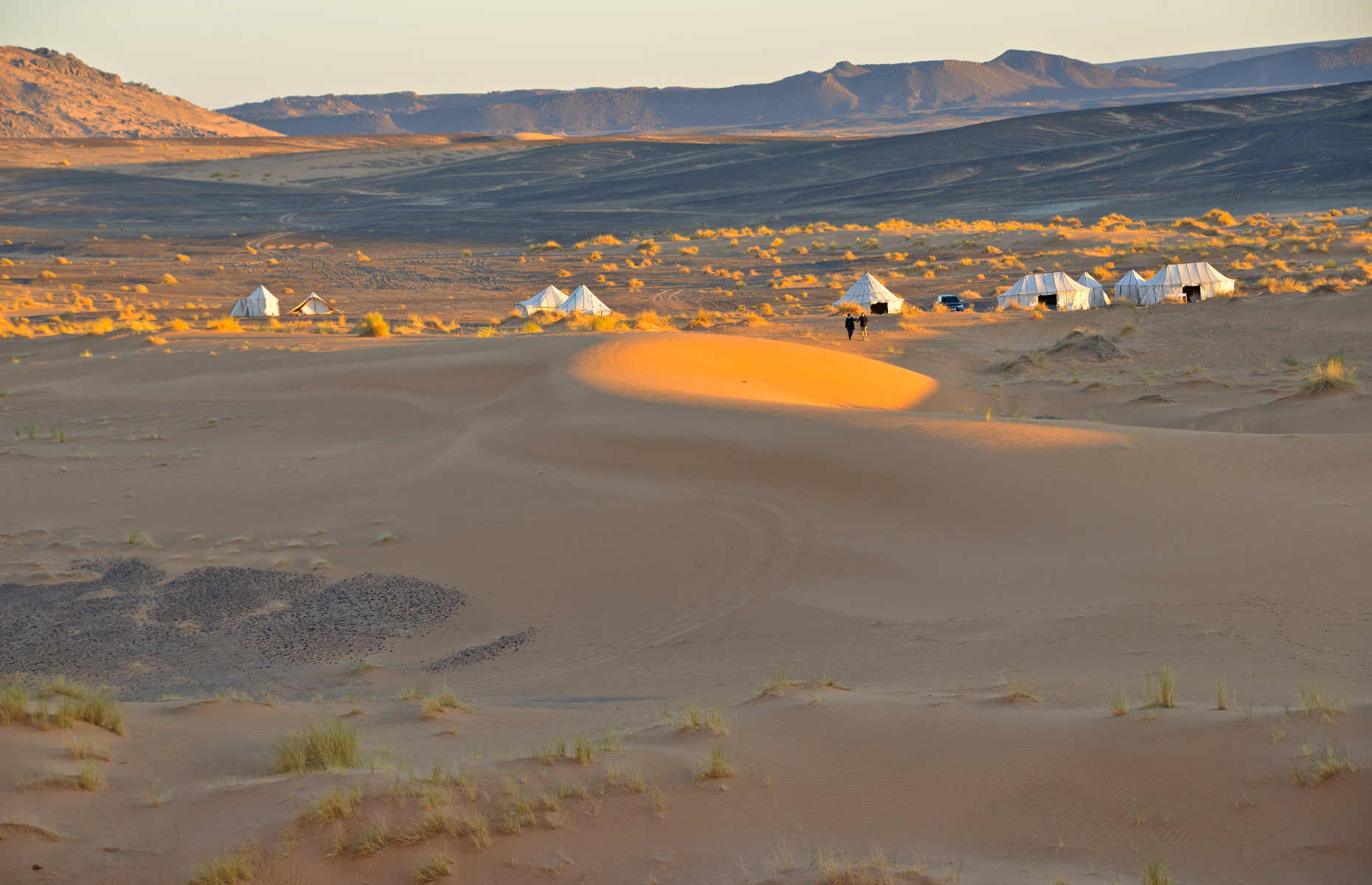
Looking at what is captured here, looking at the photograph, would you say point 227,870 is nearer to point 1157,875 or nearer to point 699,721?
point 699,721

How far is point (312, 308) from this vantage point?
47594 millimetres

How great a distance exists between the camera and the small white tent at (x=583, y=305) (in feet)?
145

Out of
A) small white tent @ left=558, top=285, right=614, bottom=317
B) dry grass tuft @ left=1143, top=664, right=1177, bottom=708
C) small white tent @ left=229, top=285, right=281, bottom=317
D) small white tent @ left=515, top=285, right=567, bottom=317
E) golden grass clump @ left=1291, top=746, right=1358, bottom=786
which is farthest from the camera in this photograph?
small white tent @ left=229, top=285, right=281, bottom=317

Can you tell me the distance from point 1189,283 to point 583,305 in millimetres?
21599

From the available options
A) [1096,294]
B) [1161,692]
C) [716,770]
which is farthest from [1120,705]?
[1096,294]

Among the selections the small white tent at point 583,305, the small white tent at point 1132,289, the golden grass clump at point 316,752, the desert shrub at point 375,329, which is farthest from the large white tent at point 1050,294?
the golden grass clump at point 316,752

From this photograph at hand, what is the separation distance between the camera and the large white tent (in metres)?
41.8

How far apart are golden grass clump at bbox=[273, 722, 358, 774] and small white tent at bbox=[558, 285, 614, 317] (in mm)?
36824

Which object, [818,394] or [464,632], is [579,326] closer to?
[818,394]

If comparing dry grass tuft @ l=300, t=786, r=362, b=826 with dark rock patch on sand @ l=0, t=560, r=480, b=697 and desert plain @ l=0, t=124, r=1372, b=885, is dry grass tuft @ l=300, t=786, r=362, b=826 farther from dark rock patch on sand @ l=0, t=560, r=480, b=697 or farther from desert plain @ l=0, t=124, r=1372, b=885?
dark rock patch on sand @ l=0, t=560, r=480, b=697

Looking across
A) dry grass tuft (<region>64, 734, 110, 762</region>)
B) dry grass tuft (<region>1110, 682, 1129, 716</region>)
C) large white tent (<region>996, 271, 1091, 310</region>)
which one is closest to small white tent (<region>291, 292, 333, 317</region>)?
large white tent (<region>996, 271, 1091, 310</region>)

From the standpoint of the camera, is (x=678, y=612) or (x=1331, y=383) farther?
(x=1331, y=383)

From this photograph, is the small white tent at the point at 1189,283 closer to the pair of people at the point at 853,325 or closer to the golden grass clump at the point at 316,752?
the pair of people at the point at 853,325

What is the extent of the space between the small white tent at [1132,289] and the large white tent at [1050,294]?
194cm
